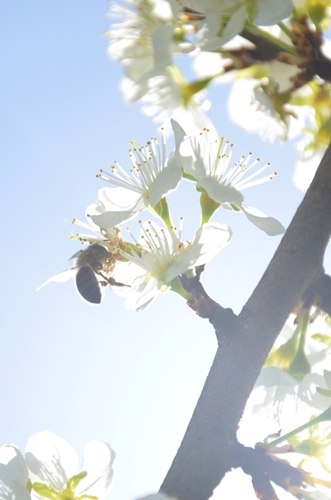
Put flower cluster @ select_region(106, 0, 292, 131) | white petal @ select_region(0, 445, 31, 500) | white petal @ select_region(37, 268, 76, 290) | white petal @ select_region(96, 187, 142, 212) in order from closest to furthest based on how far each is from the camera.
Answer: white petal @ select_region(0, 445, 31, 500) < flower cluster @ select_region(106, 0, 292, 131) < white petal @ select_region(96, 187, 142, 212) < white petal @ select_region(37, 268, 76, 290)

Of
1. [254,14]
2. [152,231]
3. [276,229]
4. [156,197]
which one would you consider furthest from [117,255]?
[254,14]

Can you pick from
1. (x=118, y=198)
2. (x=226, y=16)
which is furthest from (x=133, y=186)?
(x=226, y=16)

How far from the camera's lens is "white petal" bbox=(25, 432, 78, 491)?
1.69 metres

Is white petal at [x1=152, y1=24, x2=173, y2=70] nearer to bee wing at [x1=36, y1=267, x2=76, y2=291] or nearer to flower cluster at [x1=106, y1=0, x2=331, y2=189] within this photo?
flower cluster at [x1=106, y1=0, x2=331, y2=189]

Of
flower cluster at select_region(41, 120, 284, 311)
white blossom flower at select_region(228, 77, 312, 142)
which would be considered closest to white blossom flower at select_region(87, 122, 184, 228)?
flower cluster at select_region(41, 120, 284, 311)

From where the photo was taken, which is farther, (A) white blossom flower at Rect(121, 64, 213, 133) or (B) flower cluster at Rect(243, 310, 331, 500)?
(A) white blossom flower at Rect(121, 64, 213, 133)

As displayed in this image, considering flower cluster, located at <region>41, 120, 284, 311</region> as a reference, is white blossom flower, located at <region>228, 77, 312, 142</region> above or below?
above

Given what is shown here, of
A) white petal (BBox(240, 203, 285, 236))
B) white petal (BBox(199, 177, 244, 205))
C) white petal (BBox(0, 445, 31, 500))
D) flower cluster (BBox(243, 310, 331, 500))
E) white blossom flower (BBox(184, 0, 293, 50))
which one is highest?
white blossom flower (BBox(184, 0, 293, 50))

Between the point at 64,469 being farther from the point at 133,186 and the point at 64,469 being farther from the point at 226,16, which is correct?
the point at 226,16

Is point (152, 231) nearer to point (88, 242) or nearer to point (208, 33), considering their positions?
point (88, 242)

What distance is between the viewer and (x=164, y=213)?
6.07 feet

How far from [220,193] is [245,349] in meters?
0.44

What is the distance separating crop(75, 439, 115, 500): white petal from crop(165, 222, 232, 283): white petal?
→ 1.88 ft

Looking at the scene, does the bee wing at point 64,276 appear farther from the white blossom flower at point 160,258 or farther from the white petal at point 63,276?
the white blossom flower at point 160,258
